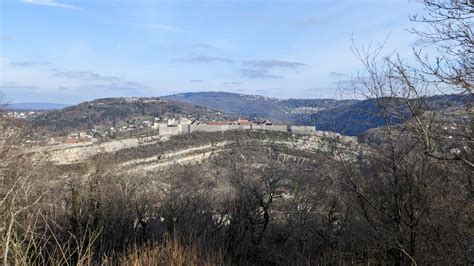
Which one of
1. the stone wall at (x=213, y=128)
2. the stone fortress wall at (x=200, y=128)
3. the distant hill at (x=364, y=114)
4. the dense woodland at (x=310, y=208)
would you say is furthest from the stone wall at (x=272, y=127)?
the distant hill at (x=364, y=114)

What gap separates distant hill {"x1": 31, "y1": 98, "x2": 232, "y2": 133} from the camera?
61.3 metres

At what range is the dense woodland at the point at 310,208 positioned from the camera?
4949 millimetres

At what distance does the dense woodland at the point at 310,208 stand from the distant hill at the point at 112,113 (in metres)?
43.4

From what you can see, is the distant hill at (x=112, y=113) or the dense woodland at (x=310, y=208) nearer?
the dense woodland at (x=310, y=208)

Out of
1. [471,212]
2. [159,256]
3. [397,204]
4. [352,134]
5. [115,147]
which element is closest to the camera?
[159,256]

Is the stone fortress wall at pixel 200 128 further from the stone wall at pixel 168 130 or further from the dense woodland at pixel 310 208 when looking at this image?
the dense woodland at pixel 310 208

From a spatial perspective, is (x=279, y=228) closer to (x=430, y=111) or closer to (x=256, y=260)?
(x=256, y=260)

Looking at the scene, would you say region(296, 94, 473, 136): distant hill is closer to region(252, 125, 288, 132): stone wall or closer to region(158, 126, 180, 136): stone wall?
region(252, 125, 288, 132): stone wall

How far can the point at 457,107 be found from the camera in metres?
5.80

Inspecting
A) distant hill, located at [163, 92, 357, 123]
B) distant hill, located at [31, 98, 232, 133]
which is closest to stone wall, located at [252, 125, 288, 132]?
distant hill, located at [163, 92, 357, 123]

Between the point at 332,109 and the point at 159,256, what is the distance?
18.7 ft

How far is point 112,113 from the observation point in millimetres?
69812

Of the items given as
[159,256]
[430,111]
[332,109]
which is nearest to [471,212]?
[430,111]

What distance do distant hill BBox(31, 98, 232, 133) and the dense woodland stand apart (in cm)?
4340
